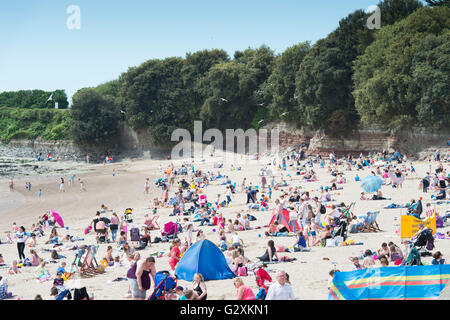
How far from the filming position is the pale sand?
424 inches

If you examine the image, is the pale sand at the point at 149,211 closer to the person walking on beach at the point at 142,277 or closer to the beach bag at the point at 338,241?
the beach bag at the point at 338,241

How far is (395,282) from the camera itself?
7.60m

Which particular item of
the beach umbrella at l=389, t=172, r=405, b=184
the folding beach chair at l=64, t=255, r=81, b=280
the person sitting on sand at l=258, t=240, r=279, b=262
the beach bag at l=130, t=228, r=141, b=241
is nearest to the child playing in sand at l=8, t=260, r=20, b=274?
the folding beach chair at l=64, t=255, r=81, b=280

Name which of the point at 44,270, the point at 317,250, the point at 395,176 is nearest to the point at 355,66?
the point at 395,176

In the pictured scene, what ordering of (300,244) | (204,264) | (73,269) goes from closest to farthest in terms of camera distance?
(204,264)
(73,269)
(300,244)

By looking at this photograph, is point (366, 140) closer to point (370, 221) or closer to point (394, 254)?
point (370, 221)

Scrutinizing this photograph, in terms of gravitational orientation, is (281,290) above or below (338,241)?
above

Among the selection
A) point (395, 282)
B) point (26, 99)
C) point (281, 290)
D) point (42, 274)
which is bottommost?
point (42, 274)

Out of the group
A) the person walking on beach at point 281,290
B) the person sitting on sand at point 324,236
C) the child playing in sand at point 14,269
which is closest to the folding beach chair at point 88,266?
the child playing in sand at point 14,269

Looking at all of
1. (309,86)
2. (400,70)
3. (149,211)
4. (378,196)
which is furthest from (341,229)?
(309,86)

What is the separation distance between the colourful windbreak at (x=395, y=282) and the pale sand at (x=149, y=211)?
142 centimetres

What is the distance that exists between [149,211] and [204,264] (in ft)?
45.4

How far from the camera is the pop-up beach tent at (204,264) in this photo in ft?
35.6
